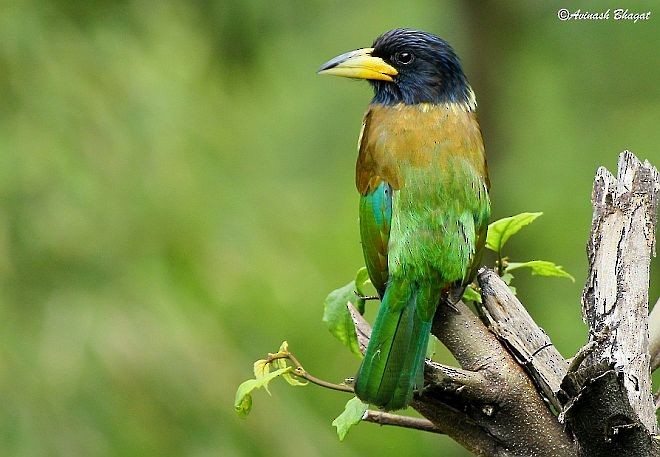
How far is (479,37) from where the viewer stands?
605 cm

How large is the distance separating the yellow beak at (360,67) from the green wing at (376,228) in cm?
48

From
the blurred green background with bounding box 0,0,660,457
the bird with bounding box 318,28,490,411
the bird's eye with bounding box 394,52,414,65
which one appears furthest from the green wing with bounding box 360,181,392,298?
the blurred green background with bounding box 0,0,660,457

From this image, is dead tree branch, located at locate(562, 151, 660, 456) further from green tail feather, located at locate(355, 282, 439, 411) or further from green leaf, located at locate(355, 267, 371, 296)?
green leaf, located at locate(355, 267, 371, 296)

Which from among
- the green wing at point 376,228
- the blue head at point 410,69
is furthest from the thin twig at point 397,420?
the blue head at point 410,69

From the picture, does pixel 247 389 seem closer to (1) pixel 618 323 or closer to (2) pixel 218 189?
(1) pixel 618 323

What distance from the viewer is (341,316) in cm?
258

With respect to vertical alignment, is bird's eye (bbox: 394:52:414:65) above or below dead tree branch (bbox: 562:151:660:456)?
above

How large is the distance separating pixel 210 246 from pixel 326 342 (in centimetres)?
116

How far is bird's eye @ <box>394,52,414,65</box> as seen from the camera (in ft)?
10.2

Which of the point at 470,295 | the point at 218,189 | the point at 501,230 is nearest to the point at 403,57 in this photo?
the point at 501,230

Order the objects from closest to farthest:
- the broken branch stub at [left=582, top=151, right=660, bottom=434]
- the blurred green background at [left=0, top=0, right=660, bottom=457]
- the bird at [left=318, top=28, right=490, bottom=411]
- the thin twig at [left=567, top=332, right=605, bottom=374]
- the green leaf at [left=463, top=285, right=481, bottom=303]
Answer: the thin twig at [left=567, top=332, right=605, bottom=374]
the broken branch stub at [left=582, top=151, right=660, bottom=434]
the bird at [left=318, top=28, right=490, bottom=411]
the green leaf at [left=463, top=285, right=481, bottom=303]
the blurred green background at [left=0, top=0, right=660, bottom=457]

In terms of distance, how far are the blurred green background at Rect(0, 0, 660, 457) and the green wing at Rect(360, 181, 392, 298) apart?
260 centimetres

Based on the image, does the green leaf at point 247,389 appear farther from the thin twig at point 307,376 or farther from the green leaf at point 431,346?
the green leaf at point 431,346

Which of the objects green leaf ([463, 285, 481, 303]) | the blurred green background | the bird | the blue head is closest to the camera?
the bird
